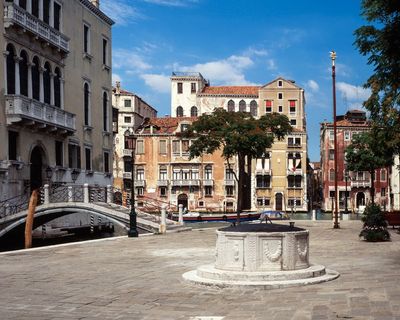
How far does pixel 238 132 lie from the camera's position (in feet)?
112

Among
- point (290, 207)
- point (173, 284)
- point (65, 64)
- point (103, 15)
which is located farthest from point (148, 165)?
point (173, 284)

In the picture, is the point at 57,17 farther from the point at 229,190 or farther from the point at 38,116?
the point at 229,190

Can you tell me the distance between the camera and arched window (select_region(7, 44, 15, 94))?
27516 mm

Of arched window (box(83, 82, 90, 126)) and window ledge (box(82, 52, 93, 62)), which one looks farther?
arched window (box(83, 82, 90, 126))

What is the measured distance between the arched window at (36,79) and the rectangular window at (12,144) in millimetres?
2720

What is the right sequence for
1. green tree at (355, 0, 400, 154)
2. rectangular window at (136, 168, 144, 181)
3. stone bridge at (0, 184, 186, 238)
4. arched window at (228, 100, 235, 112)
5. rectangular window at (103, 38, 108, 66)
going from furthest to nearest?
arched window at (228, 100, 235, 112), rectangular window at (136, 168, 144, 181), rectangular window at (103, 38, 108, 66), stone bridge at (0, 184, 186, 238), green tree at (355, 0, 400, 154)

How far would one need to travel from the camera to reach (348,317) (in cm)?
748

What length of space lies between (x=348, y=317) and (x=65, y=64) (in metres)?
28.5

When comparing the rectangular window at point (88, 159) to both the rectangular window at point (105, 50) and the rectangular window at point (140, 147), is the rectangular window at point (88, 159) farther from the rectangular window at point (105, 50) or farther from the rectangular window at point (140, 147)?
the rectangular window at point (140, 147)

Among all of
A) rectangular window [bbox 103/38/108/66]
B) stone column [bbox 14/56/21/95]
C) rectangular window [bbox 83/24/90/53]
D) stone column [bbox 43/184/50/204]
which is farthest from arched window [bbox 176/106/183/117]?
stone column [bbox 43/184/50/204]

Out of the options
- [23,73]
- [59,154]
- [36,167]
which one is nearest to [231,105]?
[59,154]

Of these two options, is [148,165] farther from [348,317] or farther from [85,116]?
[348,317]

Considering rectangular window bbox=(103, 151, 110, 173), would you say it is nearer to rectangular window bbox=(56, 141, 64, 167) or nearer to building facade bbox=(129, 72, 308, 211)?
rectangular window bbox=(56, 141, 64, 167)

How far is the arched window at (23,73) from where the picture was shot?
28609 mm
